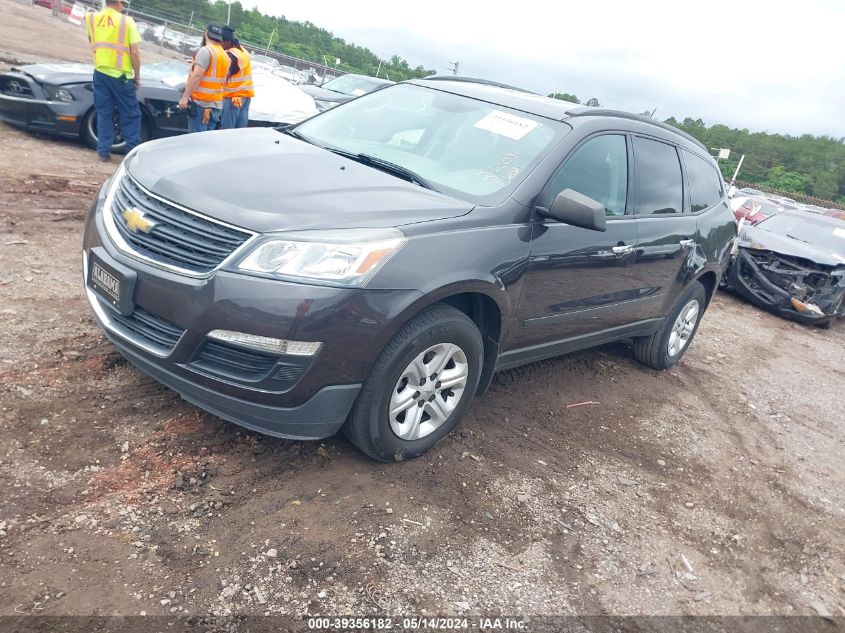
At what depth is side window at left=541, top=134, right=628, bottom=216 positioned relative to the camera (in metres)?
3.56

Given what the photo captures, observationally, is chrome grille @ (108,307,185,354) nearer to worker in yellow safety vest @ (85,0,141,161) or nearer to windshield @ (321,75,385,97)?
worker in yellow safety vest @ (85,0,141,161)

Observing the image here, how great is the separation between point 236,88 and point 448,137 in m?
4.94

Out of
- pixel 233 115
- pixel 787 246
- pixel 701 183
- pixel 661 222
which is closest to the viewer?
pixel 661 222

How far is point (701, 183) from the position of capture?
5172 millimetres

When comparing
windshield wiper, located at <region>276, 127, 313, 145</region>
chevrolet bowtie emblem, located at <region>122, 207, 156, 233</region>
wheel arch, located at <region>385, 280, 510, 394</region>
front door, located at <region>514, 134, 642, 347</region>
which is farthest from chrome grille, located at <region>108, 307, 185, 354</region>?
front door, located at <region>514, 134, 642, 347</region>

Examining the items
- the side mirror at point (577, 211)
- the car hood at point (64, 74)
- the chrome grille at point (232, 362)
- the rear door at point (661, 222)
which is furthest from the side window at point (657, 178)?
the car hood at point (64, 74)

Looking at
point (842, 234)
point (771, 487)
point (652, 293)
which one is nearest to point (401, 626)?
point (771, 487)

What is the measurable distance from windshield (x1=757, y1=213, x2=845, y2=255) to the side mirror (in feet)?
24.9

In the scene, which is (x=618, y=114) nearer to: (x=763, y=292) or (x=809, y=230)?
(x=763, y=292)

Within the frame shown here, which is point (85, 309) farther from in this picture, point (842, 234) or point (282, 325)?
point (842, 234)

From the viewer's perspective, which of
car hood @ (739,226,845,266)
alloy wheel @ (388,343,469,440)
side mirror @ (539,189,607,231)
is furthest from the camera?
A: car hood @ (739,226,845,266)

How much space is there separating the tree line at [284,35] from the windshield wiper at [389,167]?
44276mm

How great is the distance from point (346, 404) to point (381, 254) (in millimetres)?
669

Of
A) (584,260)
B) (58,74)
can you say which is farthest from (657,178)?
(58,74)
